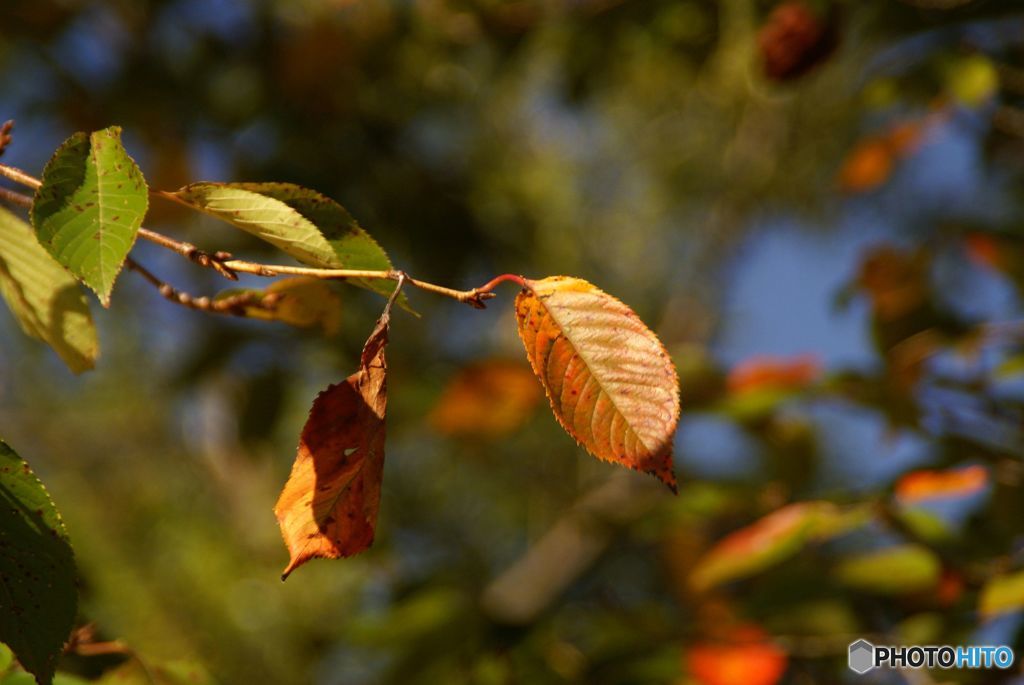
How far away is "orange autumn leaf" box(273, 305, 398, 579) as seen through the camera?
456 millimetres

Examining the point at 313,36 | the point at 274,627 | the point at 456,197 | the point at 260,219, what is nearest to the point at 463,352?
the point at 456,197

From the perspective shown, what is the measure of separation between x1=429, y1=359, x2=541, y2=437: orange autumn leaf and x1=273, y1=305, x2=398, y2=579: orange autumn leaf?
3.84ft

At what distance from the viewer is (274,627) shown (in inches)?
108

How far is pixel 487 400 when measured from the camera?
1.71 m

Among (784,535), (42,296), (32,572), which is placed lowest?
(784,535)

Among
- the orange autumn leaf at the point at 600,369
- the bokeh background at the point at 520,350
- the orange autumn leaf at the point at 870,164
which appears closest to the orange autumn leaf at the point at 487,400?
the bokeh background at the point at 520,350

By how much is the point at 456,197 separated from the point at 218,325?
20.2 inches

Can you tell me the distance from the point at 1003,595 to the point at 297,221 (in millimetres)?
700

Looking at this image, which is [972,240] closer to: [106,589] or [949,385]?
[949,385]

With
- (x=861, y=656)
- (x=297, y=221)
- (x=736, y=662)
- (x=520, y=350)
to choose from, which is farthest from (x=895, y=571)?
(x=520, y=350)

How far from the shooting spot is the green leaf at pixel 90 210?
452 millimetres

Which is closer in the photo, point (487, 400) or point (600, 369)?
point (600, 369)

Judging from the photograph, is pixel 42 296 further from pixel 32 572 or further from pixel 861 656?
pixel 861 656

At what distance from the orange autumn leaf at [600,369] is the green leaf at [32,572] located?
26 cm
